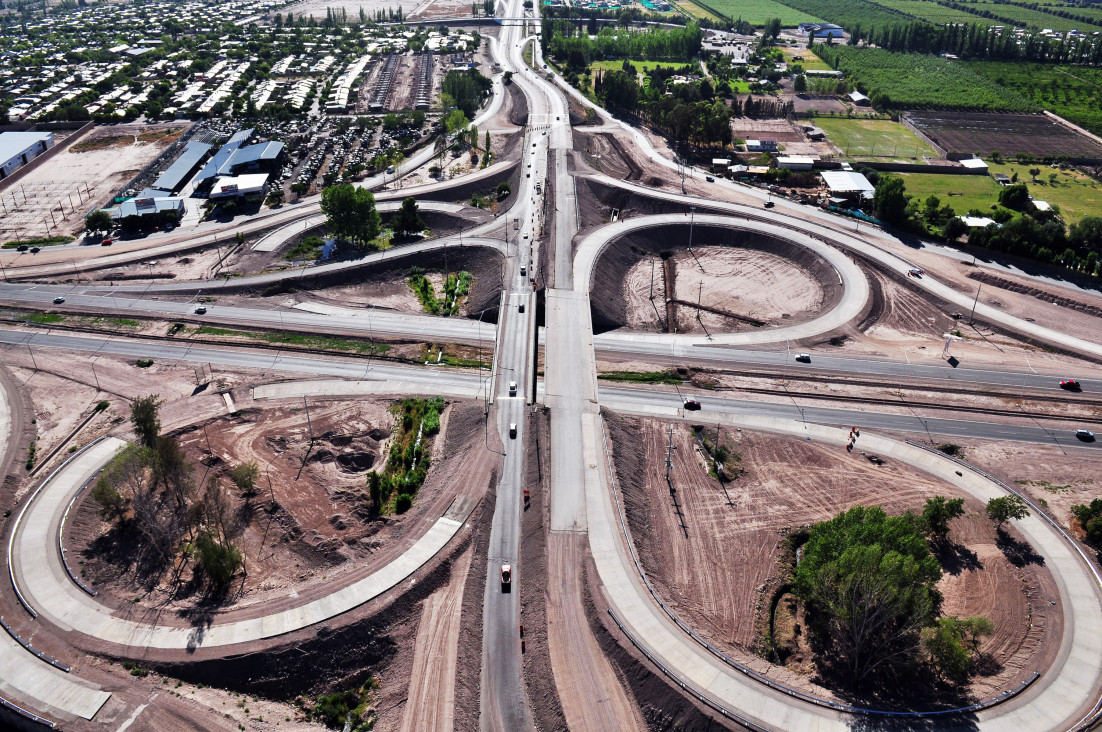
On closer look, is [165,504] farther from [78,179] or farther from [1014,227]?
[1014,227]

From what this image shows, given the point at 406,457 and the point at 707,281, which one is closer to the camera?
the point at 406,457

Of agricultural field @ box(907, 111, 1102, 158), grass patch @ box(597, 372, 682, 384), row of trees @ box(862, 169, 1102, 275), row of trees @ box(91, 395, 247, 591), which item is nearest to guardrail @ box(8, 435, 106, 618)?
row of trees @ box(91, 395, 247, 591)

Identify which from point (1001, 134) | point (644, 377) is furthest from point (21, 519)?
point (1001, 134)

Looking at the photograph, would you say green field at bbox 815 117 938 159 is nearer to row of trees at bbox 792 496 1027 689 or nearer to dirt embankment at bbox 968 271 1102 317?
dirt embankment at bbox 968 271 1102 317

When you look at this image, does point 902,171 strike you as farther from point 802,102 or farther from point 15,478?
point 15,478

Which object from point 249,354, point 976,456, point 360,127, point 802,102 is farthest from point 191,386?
point 802,102

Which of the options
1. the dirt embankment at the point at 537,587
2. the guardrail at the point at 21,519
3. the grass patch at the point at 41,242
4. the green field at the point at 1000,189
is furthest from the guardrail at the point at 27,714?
the green field at the point at 1000,189

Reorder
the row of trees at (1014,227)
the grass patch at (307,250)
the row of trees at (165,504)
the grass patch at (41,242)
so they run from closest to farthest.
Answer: the row of trees at (165,504) < the row of trees at (1014,227) < the grass patch at (307,250) < the grass patch at (41,242)

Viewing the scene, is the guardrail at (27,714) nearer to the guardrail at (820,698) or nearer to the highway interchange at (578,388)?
the highway interchange at (578,388)
